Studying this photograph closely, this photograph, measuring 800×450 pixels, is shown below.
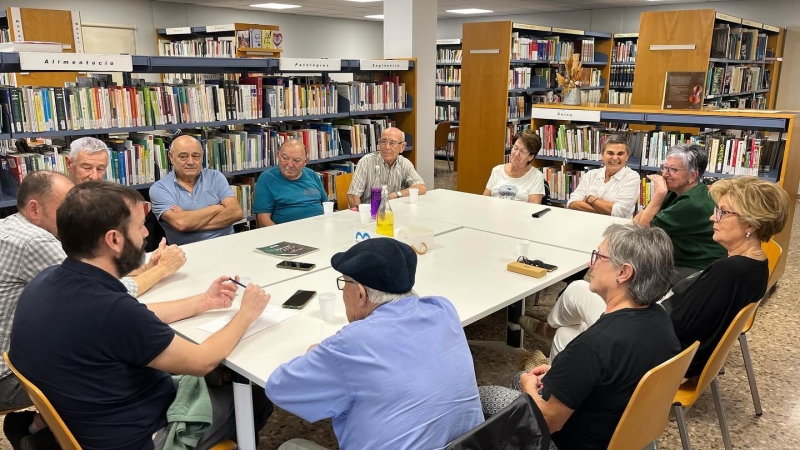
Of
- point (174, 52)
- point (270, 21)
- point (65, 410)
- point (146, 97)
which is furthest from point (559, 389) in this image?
point (270, 21)

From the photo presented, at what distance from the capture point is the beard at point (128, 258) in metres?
1.61

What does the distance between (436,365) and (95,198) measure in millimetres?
1014

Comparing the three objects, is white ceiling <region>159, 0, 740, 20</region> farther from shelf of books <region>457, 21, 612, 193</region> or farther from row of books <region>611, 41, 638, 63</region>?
shelf of books <region>457, 21, 612, 193</region>

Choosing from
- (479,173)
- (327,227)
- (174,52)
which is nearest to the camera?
(327,227)

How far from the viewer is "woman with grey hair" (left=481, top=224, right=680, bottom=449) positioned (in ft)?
5.19

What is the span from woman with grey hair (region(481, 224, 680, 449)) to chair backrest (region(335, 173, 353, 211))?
278 centimetres

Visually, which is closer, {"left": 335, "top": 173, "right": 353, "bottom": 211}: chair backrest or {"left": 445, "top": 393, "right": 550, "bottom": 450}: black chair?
{"left": 445, "top": 393, "right": 550, "bottom": 450}: black chair

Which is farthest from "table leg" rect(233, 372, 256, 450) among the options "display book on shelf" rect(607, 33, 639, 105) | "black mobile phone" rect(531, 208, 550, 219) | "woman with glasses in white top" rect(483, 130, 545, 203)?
"display book on shelf" rect(607, 33, 639, 105)

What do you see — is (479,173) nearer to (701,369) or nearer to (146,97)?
(146,97)

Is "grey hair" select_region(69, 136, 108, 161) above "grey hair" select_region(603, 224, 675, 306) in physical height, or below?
above

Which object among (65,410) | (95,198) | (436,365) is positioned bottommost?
(65,410)

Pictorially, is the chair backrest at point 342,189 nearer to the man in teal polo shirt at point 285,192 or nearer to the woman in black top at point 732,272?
the man in teal polo shirt at point 285,192

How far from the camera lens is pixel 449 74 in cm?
1085

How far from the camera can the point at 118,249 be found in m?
1.60
